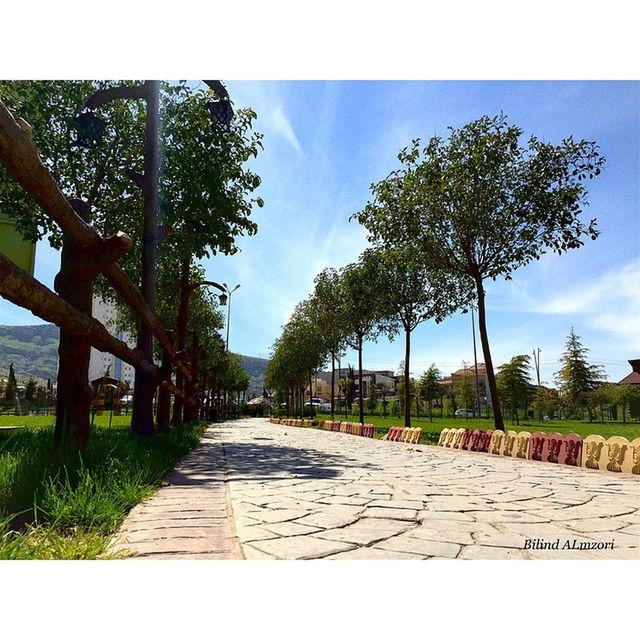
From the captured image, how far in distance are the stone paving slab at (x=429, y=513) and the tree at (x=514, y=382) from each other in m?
40.0

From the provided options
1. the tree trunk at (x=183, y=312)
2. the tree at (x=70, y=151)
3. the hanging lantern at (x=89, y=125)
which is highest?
the tree at (x=70, y=151)

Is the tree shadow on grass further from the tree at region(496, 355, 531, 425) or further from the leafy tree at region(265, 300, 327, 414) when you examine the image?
the tree at region(496, 355, 531, 425)

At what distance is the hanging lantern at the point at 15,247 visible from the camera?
303 inches

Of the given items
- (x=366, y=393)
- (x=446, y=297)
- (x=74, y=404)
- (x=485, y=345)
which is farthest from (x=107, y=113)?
(x=366, y=393)

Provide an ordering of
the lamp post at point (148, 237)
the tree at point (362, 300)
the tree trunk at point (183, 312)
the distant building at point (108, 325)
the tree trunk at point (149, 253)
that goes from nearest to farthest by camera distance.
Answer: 1. the lamp post at point (148, 237)
2. the tree trunk at point (149, 253)
3. the tree trunk at point (183, 312)
4. the distant building at point (108, 325)
5. the tree at point (362, 300)

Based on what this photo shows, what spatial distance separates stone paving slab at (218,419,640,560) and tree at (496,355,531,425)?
4002 centimetres

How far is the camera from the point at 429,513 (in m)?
4.12

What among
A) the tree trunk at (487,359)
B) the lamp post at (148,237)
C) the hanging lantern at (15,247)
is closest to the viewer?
the hanging lantern at (15,247)

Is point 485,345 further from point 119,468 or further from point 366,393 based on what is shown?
point 366,393

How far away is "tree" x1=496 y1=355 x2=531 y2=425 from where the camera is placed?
4500 cm

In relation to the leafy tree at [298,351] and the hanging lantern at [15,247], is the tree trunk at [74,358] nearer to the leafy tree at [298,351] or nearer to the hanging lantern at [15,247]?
the hanging lantern at [15,247]

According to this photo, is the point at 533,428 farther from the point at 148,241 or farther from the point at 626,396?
the point at 148,241

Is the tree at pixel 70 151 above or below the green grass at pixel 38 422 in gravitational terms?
above

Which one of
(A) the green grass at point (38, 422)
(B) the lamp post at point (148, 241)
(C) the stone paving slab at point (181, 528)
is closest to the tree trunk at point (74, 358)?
(C) the stone paving slab at point (181, 528)
